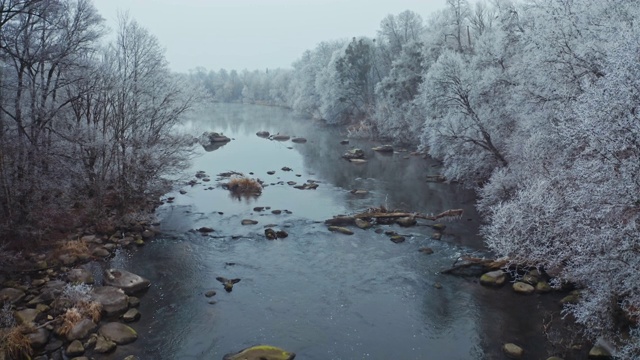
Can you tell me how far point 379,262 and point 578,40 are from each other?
42.5 feet

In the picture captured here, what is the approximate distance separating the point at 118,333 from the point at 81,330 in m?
1.21

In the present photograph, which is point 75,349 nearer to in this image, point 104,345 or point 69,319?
point 104,345

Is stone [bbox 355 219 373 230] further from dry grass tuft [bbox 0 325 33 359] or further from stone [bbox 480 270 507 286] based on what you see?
dry grass tuft [bbox 0 325 33 359]

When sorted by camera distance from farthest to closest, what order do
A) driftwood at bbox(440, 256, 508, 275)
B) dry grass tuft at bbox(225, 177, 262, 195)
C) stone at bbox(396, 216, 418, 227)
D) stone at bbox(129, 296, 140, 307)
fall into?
1. dry grass tuft at bbox(225, 177, 262, 195)
2. stone at bbox(396, 216, 418, 227)
3. driftwood at bbox(440, 256, 508, 275)
4. stone at bbox(129, 296, 140, 307)

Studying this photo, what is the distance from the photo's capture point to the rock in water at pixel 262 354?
42.5 feet

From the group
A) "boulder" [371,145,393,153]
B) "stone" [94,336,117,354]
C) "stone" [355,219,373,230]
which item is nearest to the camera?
"stone" [94,336,117,354]

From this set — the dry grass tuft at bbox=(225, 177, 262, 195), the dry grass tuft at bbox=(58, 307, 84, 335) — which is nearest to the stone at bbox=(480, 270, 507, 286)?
the dry grass tuft at bbox=(58, 307, 84, 335)

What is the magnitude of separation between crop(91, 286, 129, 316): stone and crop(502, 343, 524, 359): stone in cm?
1299

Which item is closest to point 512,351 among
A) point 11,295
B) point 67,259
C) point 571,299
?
point 571,299

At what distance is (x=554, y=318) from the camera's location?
48.4ft

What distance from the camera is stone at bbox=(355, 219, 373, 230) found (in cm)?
2452

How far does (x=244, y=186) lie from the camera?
3309cm

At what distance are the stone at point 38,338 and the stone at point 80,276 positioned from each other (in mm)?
3408

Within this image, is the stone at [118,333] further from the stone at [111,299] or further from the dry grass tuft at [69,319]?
the stone at [111,299]
